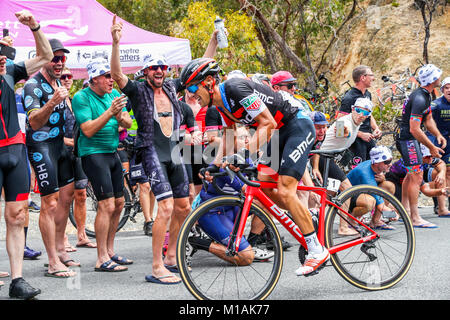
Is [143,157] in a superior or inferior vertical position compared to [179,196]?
superior

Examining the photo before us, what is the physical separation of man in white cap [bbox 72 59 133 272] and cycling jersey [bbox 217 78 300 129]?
1.65m

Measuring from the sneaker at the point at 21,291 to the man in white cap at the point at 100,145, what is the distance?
125 centimetres

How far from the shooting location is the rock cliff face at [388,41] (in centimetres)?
2012

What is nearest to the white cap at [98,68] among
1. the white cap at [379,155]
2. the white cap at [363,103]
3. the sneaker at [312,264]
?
the sneaker at [312,264]

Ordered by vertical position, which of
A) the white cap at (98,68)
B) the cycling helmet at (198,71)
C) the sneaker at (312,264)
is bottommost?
the sneaker at (312,264)

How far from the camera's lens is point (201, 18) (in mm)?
15359

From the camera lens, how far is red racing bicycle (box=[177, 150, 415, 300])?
14.3ft

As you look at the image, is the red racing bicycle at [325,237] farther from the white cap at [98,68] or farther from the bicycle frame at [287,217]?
the white cap at [98,68]

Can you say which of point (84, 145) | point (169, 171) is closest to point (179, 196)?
point (169, 171)

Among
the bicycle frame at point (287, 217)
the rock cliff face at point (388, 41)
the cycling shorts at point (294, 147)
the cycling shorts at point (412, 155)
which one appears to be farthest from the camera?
the rock cliff face at point (388, 41)

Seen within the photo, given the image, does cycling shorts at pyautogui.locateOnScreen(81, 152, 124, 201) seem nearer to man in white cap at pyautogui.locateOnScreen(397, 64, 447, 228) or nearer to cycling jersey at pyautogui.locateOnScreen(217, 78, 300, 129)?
cycling jersey at pyautogui.locateOnScreen(217, 78, 300, 129)

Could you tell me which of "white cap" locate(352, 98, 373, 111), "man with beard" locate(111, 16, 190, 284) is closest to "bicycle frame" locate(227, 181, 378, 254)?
"man with beard" locate(111, 16, 190, 284)

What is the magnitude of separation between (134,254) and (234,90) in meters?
3.25
